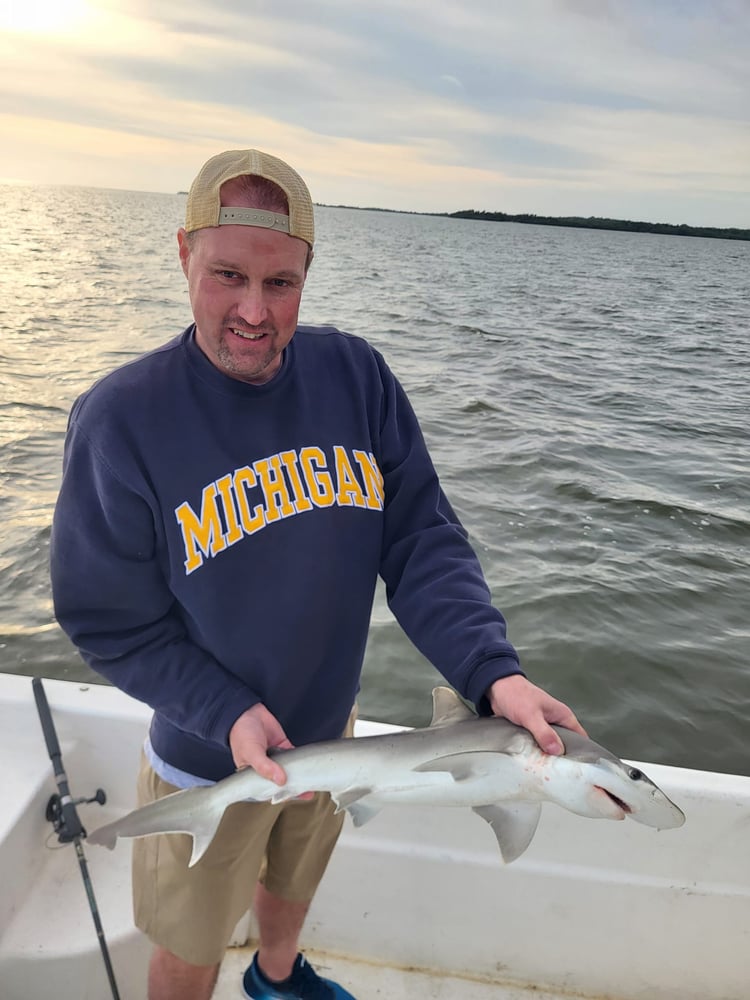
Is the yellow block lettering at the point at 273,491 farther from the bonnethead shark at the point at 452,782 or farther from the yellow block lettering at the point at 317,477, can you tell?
the bonnethead shark at the point at 452,782

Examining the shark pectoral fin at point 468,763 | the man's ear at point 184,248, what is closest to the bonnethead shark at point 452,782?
the shark pectoral fin at point 468,763

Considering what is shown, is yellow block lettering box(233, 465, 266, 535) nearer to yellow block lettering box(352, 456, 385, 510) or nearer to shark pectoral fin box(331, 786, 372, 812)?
yellow block lettering box(352, 456, 385, 510)

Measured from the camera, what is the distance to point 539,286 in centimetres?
3784

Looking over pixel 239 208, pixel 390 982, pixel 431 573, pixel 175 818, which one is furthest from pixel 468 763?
pixel 390 982

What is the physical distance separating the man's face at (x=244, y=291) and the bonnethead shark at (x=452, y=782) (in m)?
1.07

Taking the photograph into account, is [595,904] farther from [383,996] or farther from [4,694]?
[4,694]

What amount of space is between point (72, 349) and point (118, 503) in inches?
604

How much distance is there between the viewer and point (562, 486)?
931 centimetres

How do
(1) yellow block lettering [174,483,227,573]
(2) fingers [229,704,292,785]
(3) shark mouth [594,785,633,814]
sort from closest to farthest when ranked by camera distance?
(3) shark mouth [594,785,633,814], (2) fingers [229,704,292,785], (1) yellow block lettering [174,483,227,573]

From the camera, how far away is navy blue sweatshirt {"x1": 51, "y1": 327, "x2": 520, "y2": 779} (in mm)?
2000

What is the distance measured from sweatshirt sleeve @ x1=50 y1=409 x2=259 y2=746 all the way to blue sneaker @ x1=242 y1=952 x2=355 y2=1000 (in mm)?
1386

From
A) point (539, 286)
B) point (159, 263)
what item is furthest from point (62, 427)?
point (539, 286)

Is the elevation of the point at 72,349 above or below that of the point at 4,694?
below

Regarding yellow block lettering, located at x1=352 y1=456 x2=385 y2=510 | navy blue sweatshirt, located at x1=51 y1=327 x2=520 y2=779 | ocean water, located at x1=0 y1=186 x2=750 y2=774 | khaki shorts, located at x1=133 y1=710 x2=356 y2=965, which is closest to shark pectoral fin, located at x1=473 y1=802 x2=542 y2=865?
navy blue sweatshirt, located at x1=51 y1=327 x2=520 y2=779
